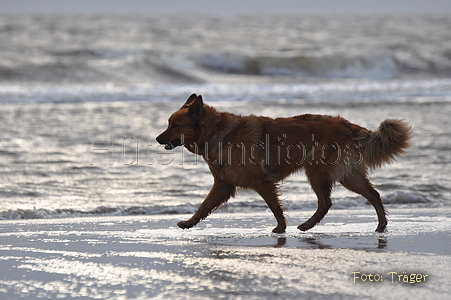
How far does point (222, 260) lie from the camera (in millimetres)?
3779

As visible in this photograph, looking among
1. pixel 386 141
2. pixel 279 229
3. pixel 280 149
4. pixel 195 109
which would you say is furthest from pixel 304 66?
pixel 279 229

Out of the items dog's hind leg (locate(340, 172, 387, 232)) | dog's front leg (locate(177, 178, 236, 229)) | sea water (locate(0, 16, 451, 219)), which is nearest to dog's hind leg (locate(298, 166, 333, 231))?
dog's hind leg (locate(340, 172, 387, 232))

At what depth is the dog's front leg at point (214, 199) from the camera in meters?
5.18

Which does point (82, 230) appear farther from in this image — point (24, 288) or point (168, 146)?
point (24, 288)

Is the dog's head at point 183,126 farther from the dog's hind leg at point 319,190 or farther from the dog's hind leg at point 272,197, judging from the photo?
the dog's hind leg at point 319,190

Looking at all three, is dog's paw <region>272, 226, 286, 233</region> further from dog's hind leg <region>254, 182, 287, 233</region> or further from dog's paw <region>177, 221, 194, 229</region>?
dog's paw <region>177, 221, 194, 229</region>

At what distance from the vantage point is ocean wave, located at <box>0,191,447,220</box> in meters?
5.91

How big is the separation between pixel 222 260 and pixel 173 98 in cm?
Result: 1424

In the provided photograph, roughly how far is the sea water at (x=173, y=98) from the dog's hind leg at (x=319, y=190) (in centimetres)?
135

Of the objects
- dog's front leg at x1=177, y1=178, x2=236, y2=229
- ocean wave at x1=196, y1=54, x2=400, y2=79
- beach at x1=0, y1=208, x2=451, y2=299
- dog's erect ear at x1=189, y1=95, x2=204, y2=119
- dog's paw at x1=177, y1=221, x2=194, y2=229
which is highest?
ocean wave at x1=196, y1=54, x2=400, y2=79

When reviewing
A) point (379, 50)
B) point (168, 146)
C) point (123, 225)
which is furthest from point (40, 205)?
point (379, 50)

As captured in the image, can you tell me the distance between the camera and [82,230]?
502 centimetres

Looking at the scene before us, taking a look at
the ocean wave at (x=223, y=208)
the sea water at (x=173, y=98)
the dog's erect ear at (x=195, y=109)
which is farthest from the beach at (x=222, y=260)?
the sea water at (x=173, y=98)

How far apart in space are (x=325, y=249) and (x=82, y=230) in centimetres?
222
